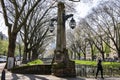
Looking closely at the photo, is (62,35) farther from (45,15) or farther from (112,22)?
(112,22)

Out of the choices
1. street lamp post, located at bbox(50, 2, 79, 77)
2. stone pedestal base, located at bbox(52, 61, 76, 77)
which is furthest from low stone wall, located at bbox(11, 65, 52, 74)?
stone pedestal base, located at bbox(52, 61, 76, 77)

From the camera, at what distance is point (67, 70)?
2106 centimetres

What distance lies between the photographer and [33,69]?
2383 centimetres

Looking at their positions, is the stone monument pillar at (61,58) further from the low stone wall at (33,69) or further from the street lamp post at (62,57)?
the low stone wall at (33,69)

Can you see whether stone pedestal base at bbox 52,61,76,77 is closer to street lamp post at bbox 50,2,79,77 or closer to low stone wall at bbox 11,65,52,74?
street lamp post at bbox 50,2,79,77

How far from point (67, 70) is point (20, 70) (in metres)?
5.04

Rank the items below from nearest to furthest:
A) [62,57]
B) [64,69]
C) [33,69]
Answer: [64,69]
[62,57]
[33,69]

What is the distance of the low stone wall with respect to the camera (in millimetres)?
23641

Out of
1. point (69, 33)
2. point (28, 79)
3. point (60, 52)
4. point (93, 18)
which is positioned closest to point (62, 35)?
point (60, 52)

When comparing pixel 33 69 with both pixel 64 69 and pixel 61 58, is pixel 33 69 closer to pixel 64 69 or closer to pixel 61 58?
pixel 61 58

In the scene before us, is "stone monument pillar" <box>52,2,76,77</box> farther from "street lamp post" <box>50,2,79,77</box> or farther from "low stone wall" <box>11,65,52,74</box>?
"low stone wall" <box>11,65,52,74</box>

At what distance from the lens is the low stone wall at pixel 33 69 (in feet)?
77.6

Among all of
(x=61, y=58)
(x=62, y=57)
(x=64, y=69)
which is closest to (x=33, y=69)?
(x=61, y=58)

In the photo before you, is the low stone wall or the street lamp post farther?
the low stone wall
